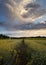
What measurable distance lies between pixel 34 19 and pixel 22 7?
37 cm

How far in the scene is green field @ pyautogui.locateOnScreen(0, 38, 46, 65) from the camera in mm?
3363

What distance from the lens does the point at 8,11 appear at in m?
3.65

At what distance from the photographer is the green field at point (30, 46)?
3.36m

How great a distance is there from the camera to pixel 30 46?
3.49m

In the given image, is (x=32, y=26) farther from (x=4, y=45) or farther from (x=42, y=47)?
(x=4, y=45)

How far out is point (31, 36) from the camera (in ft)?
11.8

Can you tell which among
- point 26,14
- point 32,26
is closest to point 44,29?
point 32,26

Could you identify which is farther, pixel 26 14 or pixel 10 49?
pixel 26 14

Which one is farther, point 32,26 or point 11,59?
point 32,26

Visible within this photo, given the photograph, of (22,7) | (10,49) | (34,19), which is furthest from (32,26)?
(10,49)

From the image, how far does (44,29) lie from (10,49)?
0.84 m

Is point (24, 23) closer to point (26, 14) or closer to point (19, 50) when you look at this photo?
point (26, 14)

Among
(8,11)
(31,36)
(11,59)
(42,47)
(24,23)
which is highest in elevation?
(8,11)

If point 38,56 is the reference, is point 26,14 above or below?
above
